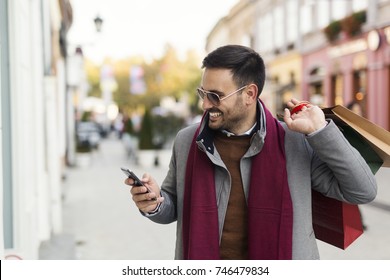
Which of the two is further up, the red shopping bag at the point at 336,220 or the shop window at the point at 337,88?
the shop window at the point at 337,88

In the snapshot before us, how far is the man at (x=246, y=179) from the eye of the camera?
1.66 meters

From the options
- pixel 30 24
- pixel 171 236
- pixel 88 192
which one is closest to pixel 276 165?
pixel 30 24

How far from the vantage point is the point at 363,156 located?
1686 mm

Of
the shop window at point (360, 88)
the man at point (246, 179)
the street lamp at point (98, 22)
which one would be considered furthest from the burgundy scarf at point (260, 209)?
the shop window at point (360, 88)

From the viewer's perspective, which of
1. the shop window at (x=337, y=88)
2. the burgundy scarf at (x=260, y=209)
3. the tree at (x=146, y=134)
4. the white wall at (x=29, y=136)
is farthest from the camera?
the shop window at (x=337, y=88)

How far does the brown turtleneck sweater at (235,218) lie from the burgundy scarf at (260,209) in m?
0.04

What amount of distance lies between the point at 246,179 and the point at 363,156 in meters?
0.33

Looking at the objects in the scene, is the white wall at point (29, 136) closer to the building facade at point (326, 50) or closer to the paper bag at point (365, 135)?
the paper bag at point (365, 135)

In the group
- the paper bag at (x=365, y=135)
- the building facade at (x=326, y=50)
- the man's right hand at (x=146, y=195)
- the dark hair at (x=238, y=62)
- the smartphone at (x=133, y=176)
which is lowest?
the man's right hand at (x=146, y=195)

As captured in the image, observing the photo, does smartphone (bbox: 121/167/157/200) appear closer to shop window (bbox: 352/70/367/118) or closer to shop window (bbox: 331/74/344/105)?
shop window (bbox: 352/70/367/118)

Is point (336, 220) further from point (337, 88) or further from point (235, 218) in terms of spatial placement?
point (337, 88)

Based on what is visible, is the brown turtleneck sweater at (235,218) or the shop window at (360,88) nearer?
the brown turtleneck sweater at (235,218)
